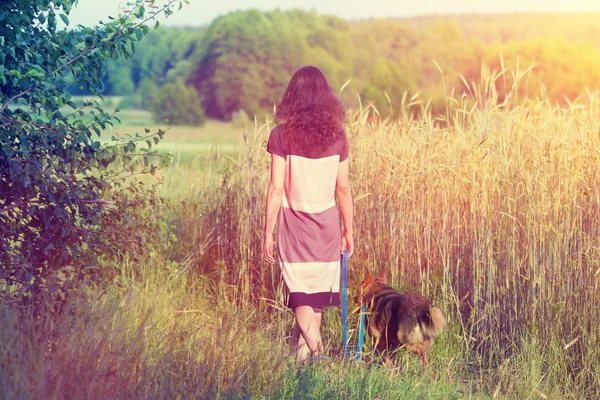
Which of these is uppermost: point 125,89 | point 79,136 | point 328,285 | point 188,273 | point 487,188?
point 79,136

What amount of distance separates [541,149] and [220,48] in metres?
62.5

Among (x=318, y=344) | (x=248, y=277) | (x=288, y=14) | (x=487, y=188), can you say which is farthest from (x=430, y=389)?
(x=288, y=14)

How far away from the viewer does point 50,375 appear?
11.7 feet

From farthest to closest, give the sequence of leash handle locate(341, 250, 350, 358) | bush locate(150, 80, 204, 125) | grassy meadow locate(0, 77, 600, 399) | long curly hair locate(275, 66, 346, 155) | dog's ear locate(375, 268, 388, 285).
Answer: bush locate(150, 80, 204, 125) → dog's ear locate(375, 268, 388, 285) → leash handle locate(341, 250, 350, 358) → long curly hair locate(275, 66, 346, 155) → grassy meadow locate(0, 77, 600, 399)

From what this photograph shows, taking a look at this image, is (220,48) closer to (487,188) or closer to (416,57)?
(416,57)

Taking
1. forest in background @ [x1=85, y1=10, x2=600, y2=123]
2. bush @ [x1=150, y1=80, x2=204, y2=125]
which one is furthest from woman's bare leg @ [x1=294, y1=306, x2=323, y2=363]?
bush @ [x1=150, y1=80, x2=204, y2=125]

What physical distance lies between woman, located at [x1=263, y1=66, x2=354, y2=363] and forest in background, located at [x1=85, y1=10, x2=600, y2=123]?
46073 mm

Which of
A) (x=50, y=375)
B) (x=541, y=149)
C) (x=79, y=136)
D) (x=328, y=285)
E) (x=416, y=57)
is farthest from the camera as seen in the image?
(x=416, y=57)

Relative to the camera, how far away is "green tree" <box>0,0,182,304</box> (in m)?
4.29

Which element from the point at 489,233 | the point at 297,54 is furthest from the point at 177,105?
the point at 489,233

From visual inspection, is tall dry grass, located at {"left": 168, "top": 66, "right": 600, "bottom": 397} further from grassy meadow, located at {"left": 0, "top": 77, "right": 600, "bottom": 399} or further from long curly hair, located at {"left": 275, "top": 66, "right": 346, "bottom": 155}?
long curly hair, located at {"left": 275, "top": 66, "right": 346, "bottom": 155}

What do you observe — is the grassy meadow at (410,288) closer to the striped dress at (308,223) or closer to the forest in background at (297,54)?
the striped dress at (308,223)

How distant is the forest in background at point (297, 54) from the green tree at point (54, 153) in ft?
152

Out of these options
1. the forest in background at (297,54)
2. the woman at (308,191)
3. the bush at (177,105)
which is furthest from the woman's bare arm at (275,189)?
the bush at (177,105)
